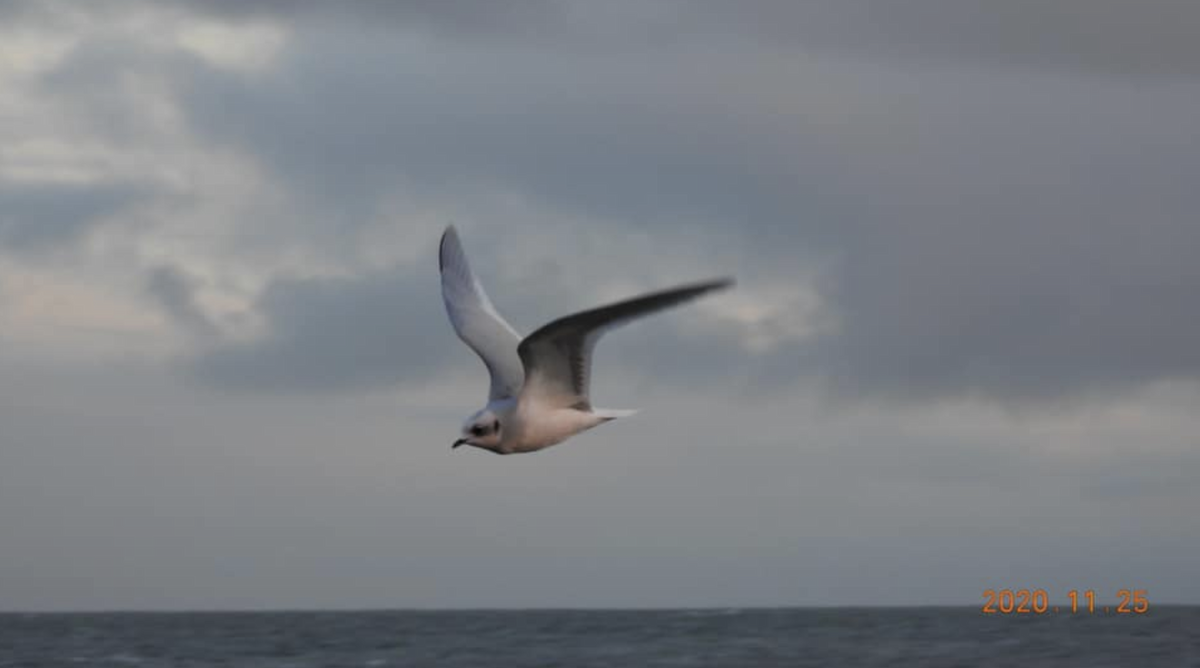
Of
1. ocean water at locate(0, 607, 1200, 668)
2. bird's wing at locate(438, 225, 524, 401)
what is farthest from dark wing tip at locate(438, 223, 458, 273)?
ocean water at locate(0, 607, 1200, 668)

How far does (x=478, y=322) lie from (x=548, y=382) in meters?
3.02

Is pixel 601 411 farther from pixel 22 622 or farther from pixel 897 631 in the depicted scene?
pixel 22 622

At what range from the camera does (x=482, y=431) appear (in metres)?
14.5

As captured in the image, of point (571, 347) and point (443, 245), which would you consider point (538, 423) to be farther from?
point (443, 245)

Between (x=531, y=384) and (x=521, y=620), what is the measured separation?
72.2m

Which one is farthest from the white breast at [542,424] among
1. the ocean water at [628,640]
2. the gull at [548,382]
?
the ocean water at [628,640]

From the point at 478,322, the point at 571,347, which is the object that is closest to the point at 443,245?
the point at 478,322

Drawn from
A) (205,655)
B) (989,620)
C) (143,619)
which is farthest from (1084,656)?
(143,619)

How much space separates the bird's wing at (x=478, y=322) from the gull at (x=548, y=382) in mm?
17

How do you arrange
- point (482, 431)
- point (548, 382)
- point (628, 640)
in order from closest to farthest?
point (548, 382), point (482, 431), point (628, 640)

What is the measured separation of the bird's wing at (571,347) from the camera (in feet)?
41.3

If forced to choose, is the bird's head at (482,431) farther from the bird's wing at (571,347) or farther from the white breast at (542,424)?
the bird's wing at (571,347)

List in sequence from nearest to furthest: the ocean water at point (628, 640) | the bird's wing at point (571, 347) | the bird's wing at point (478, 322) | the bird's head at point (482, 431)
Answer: the bird's wing at point (571, 347)
the bird's head at point (482, 431)
the bird's wing at point (478, 322)
the ocean water at point (628, 640)

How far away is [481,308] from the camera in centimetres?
→ 1752
